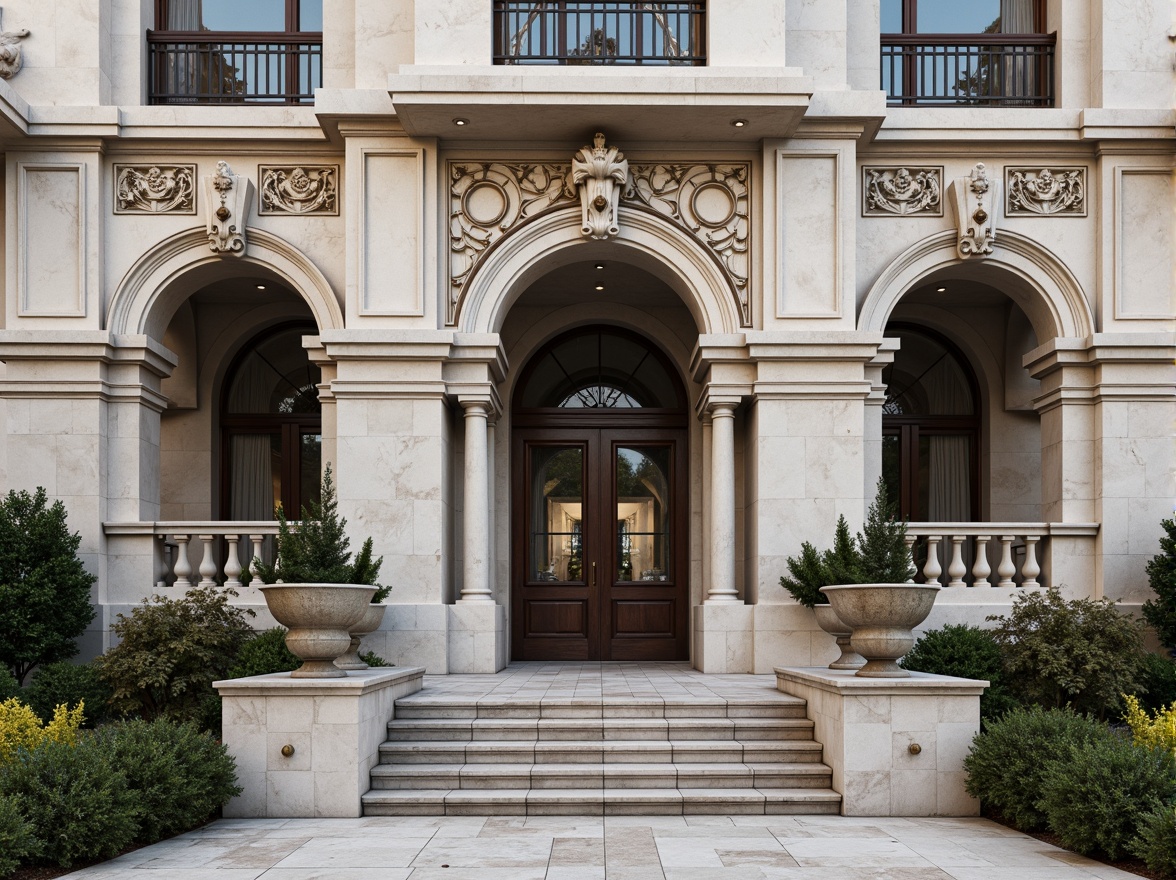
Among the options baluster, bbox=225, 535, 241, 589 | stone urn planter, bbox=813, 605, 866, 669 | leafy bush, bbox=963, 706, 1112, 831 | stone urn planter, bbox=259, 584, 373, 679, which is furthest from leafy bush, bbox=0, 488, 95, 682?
leafy bush, bbox=963, 706, 1112, 831

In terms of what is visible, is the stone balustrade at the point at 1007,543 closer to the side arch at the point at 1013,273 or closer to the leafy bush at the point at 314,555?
the side arch at the point at 1013,273

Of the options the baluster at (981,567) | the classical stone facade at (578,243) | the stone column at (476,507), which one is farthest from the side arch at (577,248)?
the baluster at (981,567)

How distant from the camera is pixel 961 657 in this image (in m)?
11.4

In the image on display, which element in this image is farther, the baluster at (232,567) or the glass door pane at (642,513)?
the glass door pane at (642,513)

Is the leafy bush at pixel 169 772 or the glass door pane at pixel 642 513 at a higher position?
the glass door pane at pixel 642 513

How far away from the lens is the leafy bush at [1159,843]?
7180 millimetres

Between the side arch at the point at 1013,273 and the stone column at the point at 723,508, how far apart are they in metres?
2.05

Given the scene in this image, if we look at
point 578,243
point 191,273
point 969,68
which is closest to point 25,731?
point 191,273

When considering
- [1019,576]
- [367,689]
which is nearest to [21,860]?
[367,689]

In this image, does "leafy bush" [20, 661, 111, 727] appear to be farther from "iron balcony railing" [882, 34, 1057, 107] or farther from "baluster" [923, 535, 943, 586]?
"iron balcony railing" [882, 34, 1057, 107]

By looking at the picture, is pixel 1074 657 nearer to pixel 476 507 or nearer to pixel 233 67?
pixel 476 507

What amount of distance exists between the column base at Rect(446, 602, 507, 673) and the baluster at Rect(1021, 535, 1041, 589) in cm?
630

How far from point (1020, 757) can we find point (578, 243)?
789 centimetres

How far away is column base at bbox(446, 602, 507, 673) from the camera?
13.7m
